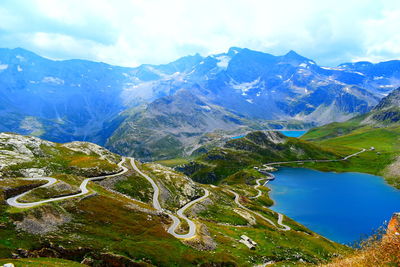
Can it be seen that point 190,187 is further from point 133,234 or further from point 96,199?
point 133,234

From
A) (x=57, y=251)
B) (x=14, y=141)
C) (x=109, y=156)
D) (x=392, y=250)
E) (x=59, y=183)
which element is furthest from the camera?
(x=109, y=156)

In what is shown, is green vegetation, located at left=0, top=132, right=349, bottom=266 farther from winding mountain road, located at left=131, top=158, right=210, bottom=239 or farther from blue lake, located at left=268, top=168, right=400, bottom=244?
blue lake, located at left=268, top=168, right=400, bottom=244

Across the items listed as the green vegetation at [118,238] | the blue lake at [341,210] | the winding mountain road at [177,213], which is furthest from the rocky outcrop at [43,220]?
A: the blue lake at [341,210]

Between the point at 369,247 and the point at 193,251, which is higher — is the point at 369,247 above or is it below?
above

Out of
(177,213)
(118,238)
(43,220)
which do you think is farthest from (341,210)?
(43,220)

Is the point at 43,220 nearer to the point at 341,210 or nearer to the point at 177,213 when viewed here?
the point at 177,213

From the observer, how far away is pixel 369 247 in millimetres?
24453

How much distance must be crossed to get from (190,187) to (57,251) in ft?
293

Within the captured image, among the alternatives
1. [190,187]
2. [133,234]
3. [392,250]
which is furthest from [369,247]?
[190,187]

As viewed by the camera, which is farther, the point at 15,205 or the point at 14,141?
the point at 14,141

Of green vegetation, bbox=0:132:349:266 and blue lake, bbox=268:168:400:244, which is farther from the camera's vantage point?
blue lake, bbox=268:168:400:244

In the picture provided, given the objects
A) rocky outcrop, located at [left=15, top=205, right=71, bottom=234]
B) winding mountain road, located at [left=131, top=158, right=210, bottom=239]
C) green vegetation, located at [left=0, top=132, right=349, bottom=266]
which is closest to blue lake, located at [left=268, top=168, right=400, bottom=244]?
green vegetation, located at [left=0, top=132, right=349, bottom=266]

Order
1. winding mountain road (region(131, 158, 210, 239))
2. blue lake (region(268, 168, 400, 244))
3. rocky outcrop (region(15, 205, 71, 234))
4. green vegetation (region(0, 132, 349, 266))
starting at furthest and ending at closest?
blue lake (region(268, 168, 400, 244))
winding mountain road (region(131, 158, 210, 239))
rocky outcrop (region(15, 205, 71, 234))
green vegetation (region(0, 132, 349, 266))

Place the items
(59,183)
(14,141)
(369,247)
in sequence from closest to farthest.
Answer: (369,247) < (59,183) < (14,141)
